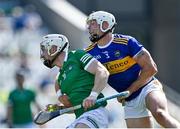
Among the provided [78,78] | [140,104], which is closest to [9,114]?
[140,104]

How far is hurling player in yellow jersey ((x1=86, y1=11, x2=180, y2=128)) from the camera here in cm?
997

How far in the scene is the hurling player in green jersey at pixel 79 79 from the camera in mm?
9250

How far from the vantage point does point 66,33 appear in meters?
21.4

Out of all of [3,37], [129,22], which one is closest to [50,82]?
[3,37]

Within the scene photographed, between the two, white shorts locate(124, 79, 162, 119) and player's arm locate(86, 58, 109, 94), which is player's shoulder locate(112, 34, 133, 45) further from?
player's arm locate(86, 58, 109, 94)

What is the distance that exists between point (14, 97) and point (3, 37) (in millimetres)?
7169

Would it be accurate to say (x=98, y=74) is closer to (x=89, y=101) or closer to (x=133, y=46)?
(x=89, y=101)

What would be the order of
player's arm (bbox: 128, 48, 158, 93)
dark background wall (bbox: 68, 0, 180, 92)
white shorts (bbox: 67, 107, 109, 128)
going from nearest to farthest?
1. white shorts (bbox: 67, 107, 109, 128)
2. player's arm (bbox: 128, 48, 158, 93)
3. dark background wall (bbox: 68, 0, 180, 92)

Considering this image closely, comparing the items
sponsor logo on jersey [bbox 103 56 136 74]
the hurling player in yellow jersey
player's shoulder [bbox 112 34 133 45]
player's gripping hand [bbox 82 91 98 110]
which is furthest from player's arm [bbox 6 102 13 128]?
player's gripping hand [bbox 82 91 98 110]

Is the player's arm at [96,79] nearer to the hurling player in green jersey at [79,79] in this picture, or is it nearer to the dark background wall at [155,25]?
the hurling player in green jersey at [79,79]

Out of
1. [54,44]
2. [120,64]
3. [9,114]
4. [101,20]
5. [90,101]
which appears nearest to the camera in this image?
[90,101]

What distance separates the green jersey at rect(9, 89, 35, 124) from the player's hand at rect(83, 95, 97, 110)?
16.7 ft

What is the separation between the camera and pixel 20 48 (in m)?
20.4

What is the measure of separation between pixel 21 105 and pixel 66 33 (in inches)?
286
